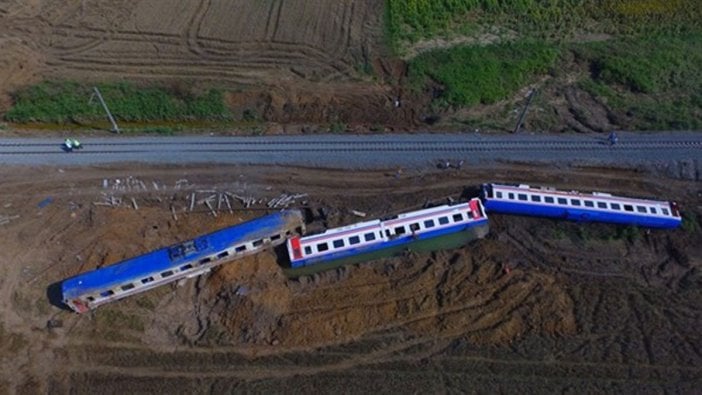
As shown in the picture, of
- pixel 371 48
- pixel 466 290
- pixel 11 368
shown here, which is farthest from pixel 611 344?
pixel 11 368

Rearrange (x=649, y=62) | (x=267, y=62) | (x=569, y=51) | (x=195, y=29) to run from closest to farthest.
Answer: (x=649, y=62) → (x=267, y=62) → (x=569, y=51) → (x=195, y=29)

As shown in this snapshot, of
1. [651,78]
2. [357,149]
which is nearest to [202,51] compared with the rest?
[357,149]

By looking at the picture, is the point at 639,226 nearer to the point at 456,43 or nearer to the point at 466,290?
the point at 466,290

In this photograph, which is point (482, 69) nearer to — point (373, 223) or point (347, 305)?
point (373, 223)

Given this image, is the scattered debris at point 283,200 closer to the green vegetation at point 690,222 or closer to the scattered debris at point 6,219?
the scattered debris at point 6,219

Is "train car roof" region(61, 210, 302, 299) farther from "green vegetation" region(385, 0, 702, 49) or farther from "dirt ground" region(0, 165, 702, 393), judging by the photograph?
"green vegetation" region(385, 0, 702, 49)
